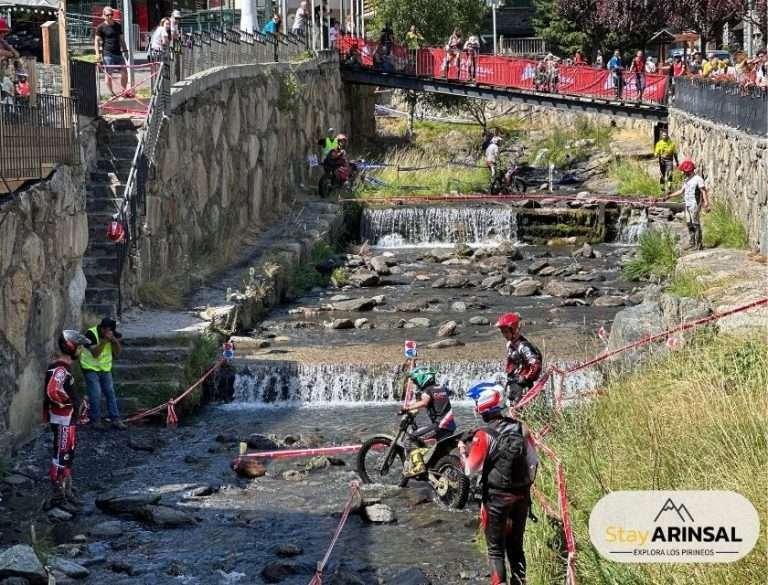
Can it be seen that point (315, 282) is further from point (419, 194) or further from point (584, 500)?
point (584, 500)

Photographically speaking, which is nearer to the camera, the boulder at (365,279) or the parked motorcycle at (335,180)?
the boulder at (365,279)

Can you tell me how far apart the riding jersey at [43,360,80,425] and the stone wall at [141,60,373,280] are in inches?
297

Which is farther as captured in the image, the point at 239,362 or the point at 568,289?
the point at 568,289

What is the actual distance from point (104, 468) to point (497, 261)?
15291 mm

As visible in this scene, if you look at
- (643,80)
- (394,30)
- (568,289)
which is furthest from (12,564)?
(394,30)

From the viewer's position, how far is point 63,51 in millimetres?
19500

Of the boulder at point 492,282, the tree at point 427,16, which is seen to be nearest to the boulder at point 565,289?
the boulder at point 492,282

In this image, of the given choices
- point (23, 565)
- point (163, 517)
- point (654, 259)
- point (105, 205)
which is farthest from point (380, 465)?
point (654, 259)

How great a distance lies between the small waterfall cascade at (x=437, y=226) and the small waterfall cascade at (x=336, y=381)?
1345 cm

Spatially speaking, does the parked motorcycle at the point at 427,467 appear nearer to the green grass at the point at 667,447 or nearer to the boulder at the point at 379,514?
the boulder at the point at 379,514

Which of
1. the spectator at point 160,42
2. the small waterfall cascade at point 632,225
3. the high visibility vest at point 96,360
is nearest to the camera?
the high visibility vest at point 96,360

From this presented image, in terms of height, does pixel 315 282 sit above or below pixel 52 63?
below

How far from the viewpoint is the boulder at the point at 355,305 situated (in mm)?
25406

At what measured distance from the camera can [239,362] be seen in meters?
20.3
